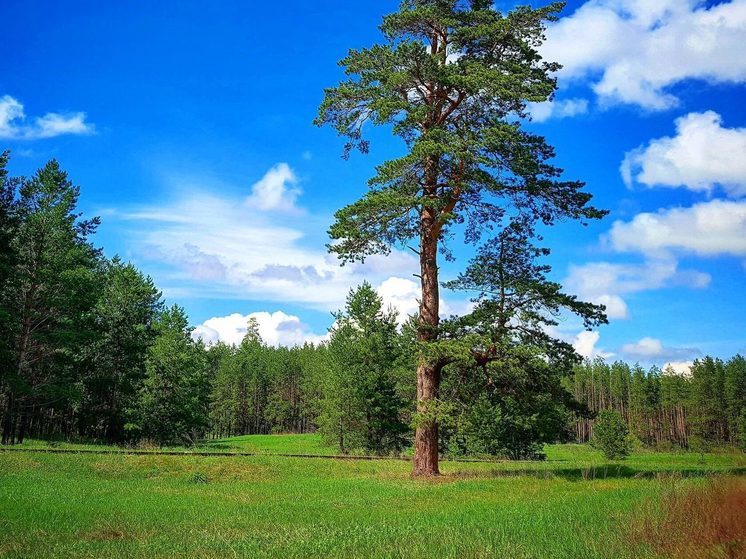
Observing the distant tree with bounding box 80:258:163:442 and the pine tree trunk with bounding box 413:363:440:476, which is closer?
the pine tree trunk with bounding box 413:363:440:476

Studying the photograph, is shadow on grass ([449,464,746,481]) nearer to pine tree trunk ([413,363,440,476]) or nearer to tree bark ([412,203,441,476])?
pine tree trunk ([413,363,440,476])

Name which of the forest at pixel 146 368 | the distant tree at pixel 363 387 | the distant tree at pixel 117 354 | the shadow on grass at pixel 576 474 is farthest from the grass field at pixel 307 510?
the distant tree at pixel 117 354

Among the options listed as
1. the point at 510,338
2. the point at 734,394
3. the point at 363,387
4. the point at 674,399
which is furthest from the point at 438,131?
the point at 674,399

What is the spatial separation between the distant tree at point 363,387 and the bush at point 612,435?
655 inches

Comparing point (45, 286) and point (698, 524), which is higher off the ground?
point (45, 286)

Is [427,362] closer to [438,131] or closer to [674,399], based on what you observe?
[438,131]

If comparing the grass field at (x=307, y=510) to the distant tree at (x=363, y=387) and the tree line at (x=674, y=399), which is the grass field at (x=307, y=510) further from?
the tree line at (x=674, y=399)

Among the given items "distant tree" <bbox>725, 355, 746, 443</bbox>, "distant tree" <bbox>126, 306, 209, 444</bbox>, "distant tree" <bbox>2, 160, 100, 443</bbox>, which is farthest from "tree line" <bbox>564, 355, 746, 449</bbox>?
"distant tree" <bbox>2, 160, 100, 443</bbox>

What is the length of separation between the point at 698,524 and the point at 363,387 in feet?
112

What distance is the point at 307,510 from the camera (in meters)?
12.7

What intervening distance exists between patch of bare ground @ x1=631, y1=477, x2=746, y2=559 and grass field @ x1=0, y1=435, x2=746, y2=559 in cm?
20

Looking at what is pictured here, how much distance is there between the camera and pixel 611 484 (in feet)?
54.6

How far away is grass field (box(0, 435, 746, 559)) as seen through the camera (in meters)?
8.09

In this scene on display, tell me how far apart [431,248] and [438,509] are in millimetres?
10900
